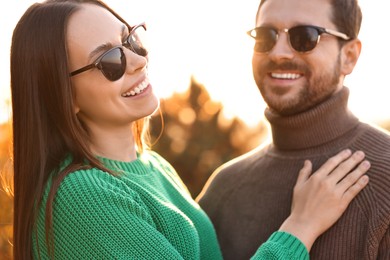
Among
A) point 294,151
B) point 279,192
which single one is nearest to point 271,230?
point 279,192

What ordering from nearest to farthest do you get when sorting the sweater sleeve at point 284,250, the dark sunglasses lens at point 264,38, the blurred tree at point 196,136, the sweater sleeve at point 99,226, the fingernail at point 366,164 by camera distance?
the sweater sleeve at point 99,226, the sweater sleeve at point 284,250, the fingernail at point 366,164, the dark sunglasses lens at point 264,38, the blurred tree at point 196,136

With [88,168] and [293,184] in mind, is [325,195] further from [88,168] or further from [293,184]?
[88,168]

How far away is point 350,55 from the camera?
324cm

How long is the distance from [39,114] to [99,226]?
2.03 ft

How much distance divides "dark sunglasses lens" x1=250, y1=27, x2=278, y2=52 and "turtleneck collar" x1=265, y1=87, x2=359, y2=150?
1.24ft

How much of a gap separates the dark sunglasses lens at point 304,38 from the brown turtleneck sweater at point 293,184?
0.30 metres

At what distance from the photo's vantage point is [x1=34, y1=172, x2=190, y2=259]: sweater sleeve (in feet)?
8.67

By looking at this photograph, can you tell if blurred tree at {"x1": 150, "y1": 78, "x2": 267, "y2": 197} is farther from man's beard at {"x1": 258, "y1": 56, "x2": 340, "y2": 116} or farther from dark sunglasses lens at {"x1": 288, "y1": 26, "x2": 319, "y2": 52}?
dark sunglasses lens at {"x1": 288, "y1": 26, "x2": 319, "y2": 52}

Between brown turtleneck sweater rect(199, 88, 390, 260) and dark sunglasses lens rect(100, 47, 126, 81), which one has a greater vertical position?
dark sunglasses lens rect(100, 47, 126, 81)

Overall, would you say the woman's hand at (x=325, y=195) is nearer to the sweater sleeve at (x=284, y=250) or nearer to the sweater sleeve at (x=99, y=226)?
the sweater sleeve at (x=284, y=250)

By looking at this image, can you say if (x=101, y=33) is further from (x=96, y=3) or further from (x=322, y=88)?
(x=322, y=88)

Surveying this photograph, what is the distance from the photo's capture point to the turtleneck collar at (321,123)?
314 cm

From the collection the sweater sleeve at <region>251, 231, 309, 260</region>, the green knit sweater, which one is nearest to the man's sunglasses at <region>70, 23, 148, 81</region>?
the green knit sweater

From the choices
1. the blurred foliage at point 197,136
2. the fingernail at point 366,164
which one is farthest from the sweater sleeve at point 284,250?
the blurred foliage at point 197,136
